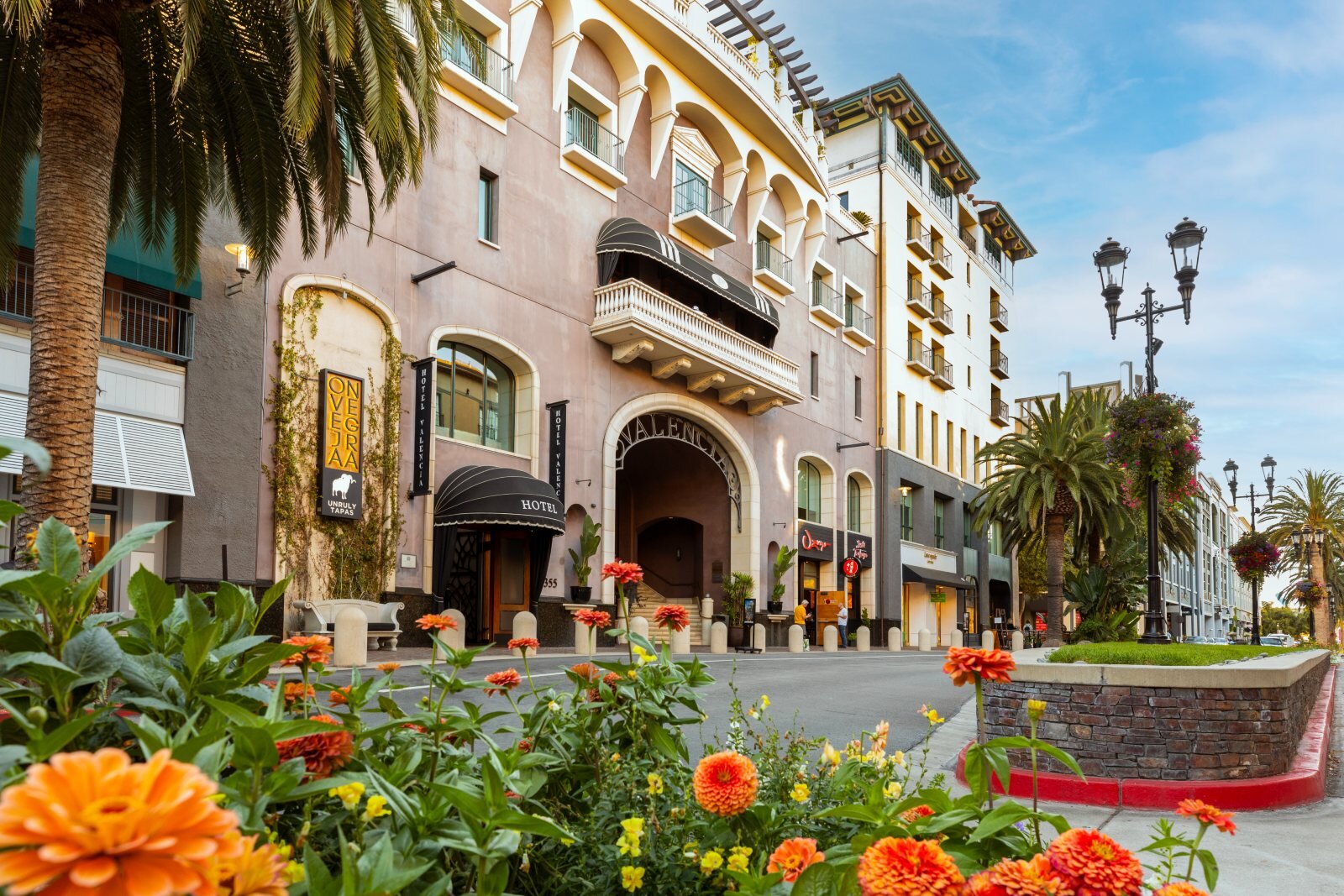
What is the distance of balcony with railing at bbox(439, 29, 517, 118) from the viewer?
22297 mm

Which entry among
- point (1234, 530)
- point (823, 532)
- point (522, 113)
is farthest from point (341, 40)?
point (1234, 530)

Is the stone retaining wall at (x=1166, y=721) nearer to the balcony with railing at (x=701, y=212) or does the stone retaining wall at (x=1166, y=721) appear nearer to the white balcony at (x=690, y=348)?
the white balcony at (x=690, y=348)

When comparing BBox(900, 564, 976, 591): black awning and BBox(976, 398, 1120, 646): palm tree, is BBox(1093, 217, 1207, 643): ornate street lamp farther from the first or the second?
BBox(900, 564, 976, 591): black awning

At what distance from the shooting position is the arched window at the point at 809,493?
36500 millimetres

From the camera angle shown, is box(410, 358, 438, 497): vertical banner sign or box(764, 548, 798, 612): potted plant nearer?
box(410, 358, 438, 497): vertical banner sign

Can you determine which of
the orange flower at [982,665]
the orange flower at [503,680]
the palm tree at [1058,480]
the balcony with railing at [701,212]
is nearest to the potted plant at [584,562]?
the balcony with railing at [701,212]

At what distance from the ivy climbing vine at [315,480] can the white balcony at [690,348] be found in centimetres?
709

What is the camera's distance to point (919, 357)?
148 ft

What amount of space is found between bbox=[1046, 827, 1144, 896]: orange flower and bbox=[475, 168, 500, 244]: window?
23.3 m

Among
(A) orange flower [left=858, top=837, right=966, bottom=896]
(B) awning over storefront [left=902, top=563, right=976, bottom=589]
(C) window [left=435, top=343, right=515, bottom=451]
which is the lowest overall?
(B) awning over storefront [left=902, top=563, right=976, bottom=589]

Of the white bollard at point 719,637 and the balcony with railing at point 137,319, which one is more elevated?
the balcony with railing at point 137,319

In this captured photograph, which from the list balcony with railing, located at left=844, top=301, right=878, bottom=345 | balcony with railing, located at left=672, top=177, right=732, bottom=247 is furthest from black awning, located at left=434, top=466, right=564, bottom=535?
balcony with railing, located at left=844, top=301, right=878, bottom=345

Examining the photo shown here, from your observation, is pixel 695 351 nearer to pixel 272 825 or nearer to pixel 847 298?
pixel 847 298

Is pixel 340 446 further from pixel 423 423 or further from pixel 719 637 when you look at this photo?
pixel 719 637
